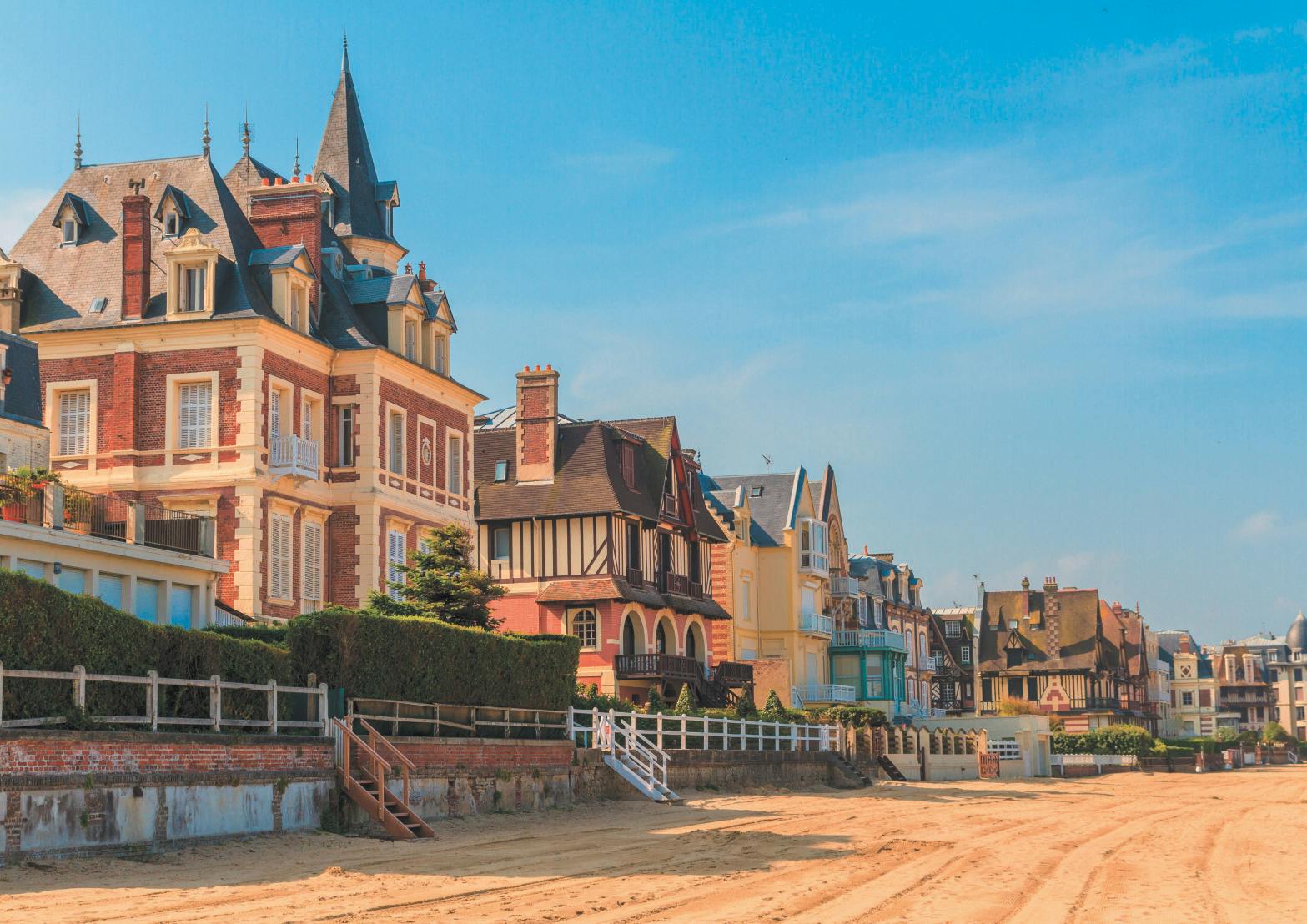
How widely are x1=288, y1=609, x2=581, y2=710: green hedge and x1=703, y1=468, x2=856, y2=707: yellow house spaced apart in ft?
88.7

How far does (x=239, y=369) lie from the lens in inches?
1319

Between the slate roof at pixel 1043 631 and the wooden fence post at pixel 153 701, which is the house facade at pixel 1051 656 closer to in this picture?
the slate roof at pixel 1043 631

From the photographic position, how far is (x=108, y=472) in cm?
3366

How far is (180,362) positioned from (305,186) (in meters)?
5.09

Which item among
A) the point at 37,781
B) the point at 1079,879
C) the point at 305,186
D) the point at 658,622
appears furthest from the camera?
the point at 658,622

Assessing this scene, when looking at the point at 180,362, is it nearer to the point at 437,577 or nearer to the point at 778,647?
the point at 437,577

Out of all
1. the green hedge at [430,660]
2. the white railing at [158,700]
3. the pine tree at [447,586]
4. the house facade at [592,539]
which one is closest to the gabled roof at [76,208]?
the pine tree at [447,586]

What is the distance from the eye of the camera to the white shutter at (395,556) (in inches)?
1428

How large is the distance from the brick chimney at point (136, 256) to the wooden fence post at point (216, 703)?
1600cm

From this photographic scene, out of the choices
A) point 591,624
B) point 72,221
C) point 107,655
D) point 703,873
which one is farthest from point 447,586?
point 703,873

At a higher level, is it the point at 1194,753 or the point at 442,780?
the point at 442,780

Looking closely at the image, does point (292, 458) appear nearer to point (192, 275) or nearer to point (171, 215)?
point (192, 275)

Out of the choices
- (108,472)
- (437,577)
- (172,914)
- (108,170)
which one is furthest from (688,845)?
(108,170)

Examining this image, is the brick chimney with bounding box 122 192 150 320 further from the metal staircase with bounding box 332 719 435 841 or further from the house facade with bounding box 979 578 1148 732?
the house facade with bounding box 979 578 1148 732
